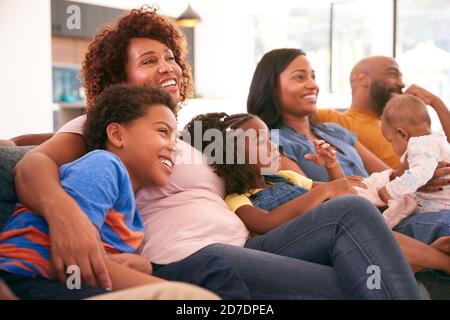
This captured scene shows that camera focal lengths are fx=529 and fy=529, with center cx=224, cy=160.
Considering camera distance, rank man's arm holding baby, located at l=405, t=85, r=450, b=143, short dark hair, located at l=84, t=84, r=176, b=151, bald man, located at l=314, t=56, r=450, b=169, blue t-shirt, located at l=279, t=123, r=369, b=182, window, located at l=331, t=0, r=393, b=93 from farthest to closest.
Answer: window, located at l=331, t=0, r=393, b=93
bald man, located at l=314, t=56, r=450, b=169
man's arm holding baby, located at l=405, t=85, r=450, b=143
blue t-shirt, located at l=279, t=123, r=369, b=182
short dark hair, located at l=84, t=84, r=176, b=151

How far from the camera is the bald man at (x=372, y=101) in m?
2.68

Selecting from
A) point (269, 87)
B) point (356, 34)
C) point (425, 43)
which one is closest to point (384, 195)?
point (269, 87)

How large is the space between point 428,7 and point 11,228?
5855 mm

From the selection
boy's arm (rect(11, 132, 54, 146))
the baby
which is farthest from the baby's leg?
boy's arm (rect(11, 132, 54, 146))

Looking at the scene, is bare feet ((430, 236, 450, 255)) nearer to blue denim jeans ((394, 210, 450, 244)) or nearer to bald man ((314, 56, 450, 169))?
blue denim jeans ((394, 210, 450, 244))

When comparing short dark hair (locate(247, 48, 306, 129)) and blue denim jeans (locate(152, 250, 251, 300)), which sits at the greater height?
short dark hair (locate(247, 48, 306, 129))

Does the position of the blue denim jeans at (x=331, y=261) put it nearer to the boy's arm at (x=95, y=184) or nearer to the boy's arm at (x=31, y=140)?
the boy's arm at (x=95, y=184)

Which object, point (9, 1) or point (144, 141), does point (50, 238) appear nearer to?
point (144, 141)

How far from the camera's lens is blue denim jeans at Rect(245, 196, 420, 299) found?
46.6 inches

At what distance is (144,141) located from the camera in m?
1.33

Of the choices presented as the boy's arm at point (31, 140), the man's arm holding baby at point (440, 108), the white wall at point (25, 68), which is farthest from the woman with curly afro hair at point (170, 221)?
the white wall at point (25, 68)

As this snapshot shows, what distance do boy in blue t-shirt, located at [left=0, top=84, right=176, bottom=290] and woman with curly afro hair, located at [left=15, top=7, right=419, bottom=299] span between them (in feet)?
0.13

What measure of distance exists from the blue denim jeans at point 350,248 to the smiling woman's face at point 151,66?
23.7 inches

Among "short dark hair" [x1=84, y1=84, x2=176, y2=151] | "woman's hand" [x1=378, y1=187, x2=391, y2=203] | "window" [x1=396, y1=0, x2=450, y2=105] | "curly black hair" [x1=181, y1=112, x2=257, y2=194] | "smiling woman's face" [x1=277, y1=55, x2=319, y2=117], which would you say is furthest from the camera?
"window" [x1=396, y1=0, x2=450, y2=105]
